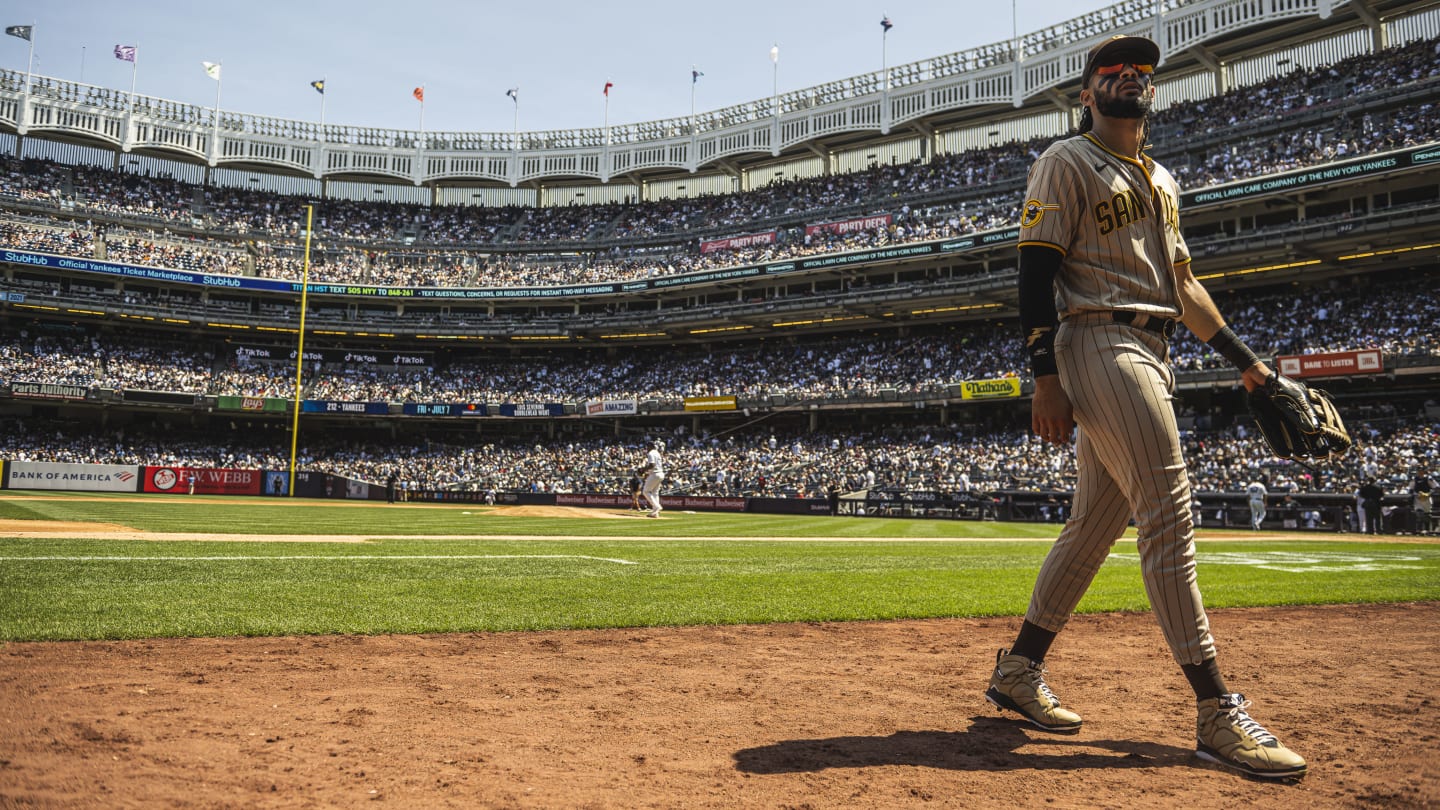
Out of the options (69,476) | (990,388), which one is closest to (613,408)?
(990,388)

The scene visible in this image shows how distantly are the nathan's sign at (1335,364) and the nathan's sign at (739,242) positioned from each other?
26107 mm

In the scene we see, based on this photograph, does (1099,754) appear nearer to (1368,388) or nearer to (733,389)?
(1368,388)

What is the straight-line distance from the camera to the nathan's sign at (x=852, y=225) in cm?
4447

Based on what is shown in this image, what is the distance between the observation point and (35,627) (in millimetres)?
4254

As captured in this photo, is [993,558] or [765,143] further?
[765,143]

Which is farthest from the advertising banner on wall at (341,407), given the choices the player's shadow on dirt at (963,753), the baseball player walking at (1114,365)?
the player's shadow on dirt at (963,753)

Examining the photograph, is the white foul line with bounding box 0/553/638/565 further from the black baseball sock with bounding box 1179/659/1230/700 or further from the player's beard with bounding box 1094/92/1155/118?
the player's beard with bounding box 1094/92/1155/118

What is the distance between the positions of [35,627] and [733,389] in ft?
134

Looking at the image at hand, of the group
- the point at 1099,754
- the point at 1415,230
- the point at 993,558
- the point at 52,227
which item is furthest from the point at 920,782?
the point at 52,227

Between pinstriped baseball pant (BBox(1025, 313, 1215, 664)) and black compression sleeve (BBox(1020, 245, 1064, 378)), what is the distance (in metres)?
0.10

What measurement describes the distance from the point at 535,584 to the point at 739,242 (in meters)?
43.2

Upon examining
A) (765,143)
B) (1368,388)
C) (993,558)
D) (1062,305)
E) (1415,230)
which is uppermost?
(765,143)

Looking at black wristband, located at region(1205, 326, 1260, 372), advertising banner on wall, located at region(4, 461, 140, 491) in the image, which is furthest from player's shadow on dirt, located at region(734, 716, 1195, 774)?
advertising banner on wall, located at region(4, 461, 140, 491)

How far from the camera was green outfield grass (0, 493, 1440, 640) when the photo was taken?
5.03 metres
